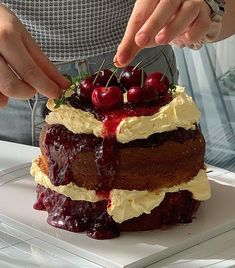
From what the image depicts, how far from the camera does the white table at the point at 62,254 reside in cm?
108

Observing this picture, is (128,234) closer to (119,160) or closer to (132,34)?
(119,160)

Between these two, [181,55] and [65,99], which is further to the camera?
[181,55]

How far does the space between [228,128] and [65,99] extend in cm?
114

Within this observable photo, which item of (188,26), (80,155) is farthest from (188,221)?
(188,26)

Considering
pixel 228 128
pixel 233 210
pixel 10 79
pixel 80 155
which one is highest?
pixel 10 79

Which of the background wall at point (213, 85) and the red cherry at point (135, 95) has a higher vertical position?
the red cherry at point (135, 95)

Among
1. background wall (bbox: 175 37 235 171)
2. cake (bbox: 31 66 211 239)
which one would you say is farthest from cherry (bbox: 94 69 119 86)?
background wall (bbox: 175 37 235 171)

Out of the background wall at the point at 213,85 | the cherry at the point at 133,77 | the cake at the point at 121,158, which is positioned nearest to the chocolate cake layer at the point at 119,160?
the cake at the point at 121,158

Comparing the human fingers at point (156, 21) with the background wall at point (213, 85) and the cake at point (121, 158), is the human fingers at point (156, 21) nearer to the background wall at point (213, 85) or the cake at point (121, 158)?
the cake at point (121, 158)

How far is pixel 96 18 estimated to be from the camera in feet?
5.34

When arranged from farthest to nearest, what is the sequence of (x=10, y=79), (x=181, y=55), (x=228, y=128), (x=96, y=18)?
1. (x=181, y=55)
2. (x=228, y=128)
3. (x=96, y=18)
4. (x=10, y=79)

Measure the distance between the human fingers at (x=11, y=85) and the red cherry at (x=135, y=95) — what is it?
154mm

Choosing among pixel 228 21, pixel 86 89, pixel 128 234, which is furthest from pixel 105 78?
pixel 228 21

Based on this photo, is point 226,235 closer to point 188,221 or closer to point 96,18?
point 188,221
